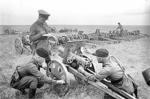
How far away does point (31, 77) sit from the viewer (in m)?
3.22

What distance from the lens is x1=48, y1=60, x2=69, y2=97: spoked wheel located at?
11.3ft

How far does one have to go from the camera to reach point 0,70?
4.71 metres

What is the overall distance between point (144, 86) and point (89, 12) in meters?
2.23

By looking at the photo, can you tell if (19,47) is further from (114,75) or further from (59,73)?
(114,75)

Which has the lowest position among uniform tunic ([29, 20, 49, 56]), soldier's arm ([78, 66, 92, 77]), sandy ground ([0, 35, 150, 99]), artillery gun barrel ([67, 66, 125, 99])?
sandy ground ([0, 35, 150, 99])

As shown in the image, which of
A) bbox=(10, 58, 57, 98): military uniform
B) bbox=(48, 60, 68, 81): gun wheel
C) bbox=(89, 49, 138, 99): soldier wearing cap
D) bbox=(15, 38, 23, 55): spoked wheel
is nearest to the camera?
bbox=(89, 49, 138, 99): soldier wearing cap

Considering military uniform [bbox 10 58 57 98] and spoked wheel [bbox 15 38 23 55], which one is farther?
spoked wheel [bbox 15 38 23 55]

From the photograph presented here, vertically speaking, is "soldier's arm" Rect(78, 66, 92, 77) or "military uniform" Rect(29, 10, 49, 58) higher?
"military uniform" Rect(29, 10, 49, 58)

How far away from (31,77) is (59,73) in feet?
1.68

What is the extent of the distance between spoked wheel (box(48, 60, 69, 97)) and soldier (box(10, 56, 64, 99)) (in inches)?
6.6

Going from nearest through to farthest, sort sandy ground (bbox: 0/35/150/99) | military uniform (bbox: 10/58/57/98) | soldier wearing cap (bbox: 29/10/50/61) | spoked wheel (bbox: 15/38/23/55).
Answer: military uniform (bbox: 10/58/57/98) → sandy ground (bbox: 0/35/150/99) → soldier wearing cap (bbox: 29/10/50/61) → spoked wheel (bbox: 15/38/23/55)

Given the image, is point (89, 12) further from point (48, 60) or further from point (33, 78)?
point (33, 78)

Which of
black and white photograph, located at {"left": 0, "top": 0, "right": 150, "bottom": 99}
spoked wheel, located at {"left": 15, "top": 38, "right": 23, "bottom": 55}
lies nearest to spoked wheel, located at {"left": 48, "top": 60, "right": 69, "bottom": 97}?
black and white photograph, located at {"left": 0, "top": 0, "right": 150, "bottom": 99}

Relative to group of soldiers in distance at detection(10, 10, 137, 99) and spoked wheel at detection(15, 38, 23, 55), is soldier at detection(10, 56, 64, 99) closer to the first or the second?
group of soldiers in distance at detection(10, 10, 137, 99)
